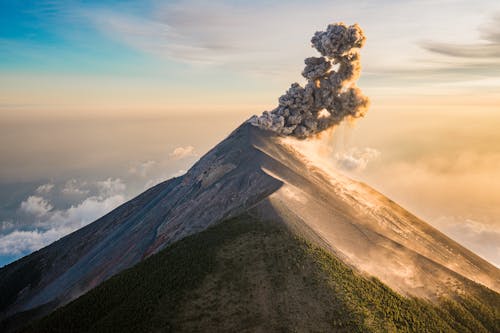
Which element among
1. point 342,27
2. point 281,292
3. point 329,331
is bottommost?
point 329,331

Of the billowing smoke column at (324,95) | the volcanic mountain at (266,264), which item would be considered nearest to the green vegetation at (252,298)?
the volcanic mountain at (266,264)

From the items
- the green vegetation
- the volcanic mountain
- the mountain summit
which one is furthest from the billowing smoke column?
the green vegetation

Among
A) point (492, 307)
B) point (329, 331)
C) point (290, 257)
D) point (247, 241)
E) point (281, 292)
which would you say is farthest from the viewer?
point (492, 307)

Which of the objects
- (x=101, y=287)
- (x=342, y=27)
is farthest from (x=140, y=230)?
(x=342, y=27)

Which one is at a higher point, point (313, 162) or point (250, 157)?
point (250, 157)

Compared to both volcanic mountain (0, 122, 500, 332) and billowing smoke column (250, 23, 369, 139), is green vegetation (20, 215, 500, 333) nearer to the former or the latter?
volcanic mountain (0, 122, 500, 332)

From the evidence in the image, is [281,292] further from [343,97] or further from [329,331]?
[343,97]

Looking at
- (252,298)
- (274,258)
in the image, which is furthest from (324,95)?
(252,298)
